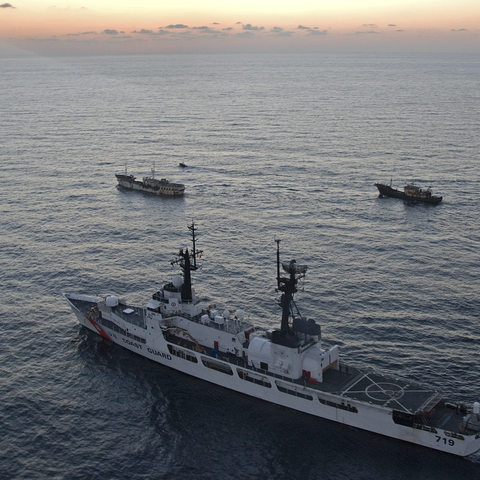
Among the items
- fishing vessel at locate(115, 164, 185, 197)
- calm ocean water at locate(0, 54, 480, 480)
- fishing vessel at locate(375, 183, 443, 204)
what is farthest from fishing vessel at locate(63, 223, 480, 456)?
fishing vessel at locate(375, 183, 443, 204)

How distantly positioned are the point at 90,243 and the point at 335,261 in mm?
43479

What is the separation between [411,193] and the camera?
405ft

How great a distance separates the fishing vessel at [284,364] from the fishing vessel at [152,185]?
56272mm

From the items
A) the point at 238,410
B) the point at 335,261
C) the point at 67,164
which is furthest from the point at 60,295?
the point at 67,164

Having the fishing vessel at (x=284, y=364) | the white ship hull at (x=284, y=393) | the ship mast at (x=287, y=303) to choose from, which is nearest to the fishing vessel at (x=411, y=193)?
the fishing vessel at (x=284, y=364)

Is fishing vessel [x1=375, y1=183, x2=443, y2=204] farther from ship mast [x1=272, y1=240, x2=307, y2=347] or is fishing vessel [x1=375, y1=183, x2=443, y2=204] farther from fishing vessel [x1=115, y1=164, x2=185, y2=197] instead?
ship mast [x1=272, y1=240, x2=307, y2=347]

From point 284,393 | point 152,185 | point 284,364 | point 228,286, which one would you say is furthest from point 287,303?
point 152,185

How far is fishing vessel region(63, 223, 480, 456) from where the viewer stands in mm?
54469

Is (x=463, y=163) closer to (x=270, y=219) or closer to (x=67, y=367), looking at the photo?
(x=270, y=219)

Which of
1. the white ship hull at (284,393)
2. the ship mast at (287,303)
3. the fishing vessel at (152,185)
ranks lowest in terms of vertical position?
the white ship hull at (284,393)

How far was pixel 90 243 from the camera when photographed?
10162 cm

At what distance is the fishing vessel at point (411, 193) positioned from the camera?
121125 mm

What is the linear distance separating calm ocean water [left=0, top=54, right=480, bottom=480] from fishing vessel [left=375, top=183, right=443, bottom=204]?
198cm

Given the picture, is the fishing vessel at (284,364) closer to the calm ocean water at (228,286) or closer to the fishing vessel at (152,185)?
the calm ocean water at (228,286)
